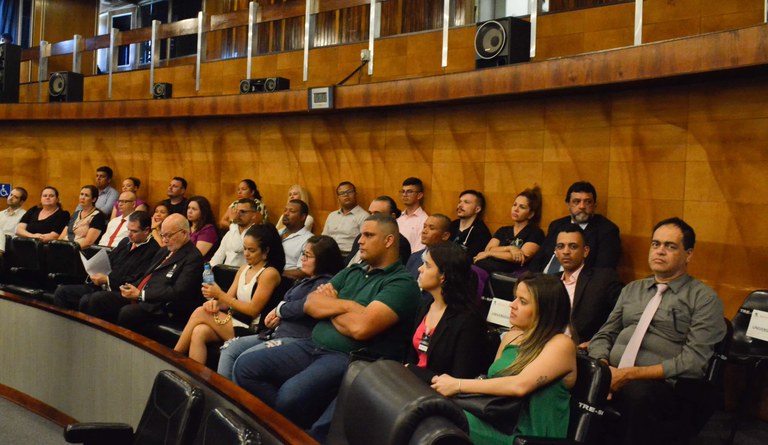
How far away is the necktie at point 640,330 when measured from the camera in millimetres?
3066

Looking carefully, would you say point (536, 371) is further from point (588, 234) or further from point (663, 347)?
point (588, 234)

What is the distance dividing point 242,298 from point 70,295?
1587 mm

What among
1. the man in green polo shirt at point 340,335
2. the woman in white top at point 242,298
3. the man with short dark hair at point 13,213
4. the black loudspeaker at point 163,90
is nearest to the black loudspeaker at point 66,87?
the black loudspeaker at point 163,90

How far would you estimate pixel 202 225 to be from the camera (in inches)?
235

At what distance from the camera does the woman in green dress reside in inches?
90.0

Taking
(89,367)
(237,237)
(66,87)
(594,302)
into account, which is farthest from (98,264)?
(66,87)

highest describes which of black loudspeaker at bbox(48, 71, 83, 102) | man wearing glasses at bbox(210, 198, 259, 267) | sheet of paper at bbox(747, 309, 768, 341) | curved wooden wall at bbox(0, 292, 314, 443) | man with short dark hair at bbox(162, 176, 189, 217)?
black loudspeaker at bbox(48, 71, 83, 102)

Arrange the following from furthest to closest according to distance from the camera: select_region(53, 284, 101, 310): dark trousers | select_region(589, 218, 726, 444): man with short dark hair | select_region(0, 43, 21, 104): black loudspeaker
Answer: select_region(0, 43, 21, 104): black loudspeaker < select_region(53, 284, 101, 310): dark trousers < select_region(589, 218, 726, 444): man with short dark hair

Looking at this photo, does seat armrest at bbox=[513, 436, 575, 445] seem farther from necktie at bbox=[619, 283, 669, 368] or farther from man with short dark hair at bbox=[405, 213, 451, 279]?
man with short dark hair at bbox=[405, 213, 451, 279]

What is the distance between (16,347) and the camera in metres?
4.09

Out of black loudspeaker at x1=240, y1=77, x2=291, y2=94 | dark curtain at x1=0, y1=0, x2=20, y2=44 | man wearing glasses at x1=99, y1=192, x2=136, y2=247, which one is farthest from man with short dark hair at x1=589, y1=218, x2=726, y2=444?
dark curtain at x1=0, y1=0, x2=20, y2=44

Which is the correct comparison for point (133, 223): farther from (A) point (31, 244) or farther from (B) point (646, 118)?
(B) point (646, 118)

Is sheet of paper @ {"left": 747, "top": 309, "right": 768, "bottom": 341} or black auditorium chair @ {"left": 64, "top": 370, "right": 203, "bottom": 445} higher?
sheet of paper @ {"left": 747, "top": 309, "right": 768, "bottom": 341}

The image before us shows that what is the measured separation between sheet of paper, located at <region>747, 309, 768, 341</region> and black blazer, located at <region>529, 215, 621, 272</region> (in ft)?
3.04
